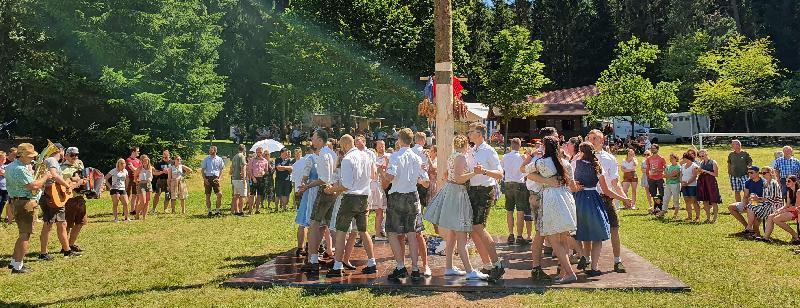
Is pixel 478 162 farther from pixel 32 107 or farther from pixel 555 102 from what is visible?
pixel 555 102

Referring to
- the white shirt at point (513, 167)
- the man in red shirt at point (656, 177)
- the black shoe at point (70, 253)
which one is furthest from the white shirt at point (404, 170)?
the man in red shirt at point (656, 177)

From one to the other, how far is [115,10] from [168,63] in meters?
3.28

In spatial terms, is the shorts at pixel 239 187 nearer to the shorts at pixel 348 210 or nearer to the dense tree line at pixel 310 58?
the shorts at pixel 348 210

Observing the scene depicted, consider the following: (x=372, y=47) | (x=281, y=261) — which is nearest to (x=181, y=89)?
(x=372, y=47)

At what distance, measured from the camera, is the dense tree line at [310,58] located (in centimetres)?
2906

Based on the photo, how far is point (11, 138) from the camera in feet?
125

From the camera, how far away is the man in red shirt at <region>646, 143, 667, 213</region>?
53.2ft

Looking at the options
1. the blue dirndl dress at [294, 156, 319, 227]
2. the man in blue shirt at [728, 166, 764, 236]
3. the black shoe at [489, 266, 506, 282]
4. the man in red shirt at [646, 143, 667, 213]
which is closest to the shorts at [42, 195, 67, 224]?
the blue dirndl dress at [294, 156, 319, 227]

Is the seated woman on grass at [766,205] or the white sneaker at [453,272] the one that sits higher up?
the seated woman on grass at [766,205]

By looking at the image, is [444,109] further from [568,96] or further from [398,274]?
[568,96]

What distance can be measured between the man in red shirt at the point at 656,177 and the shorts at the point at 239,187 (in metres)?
9.97

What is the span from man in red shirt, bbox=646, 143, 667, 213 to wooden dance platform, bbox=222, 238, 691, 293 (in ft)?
24.0

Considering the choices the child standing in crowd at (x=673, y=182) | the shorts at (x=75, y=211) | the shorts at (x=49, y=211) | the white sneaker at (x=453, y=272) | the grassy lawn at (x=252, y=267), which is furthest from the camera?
the child standing in crowd at (x=673, y=182)

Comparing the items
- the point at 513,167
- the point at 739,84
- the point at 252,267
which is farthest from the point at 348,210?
the point at 739,84
